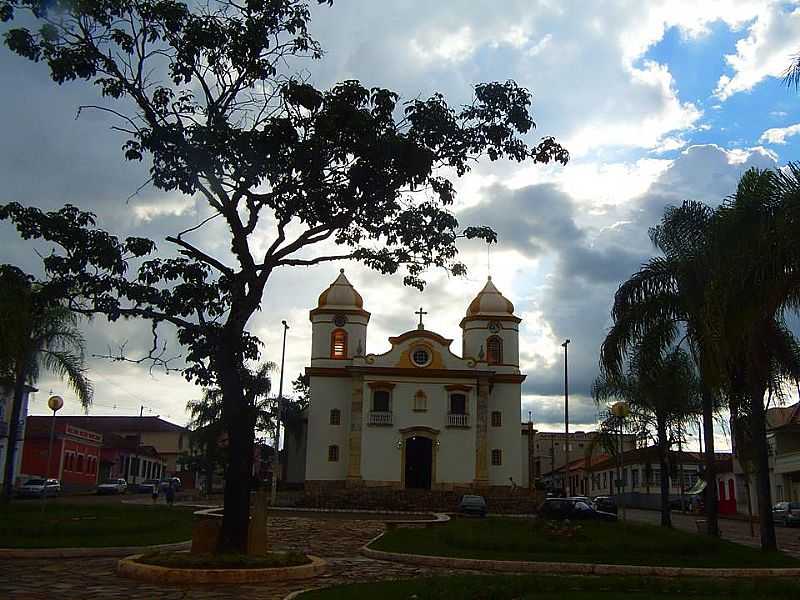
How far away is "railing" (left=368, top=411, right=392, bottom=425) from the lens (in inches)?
1710

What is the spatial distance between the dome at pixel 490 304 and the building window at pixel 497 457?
7.60 meters

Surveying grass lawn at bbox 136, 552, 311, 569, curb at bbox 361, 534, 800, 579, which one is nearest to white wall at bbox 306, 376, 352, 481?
curb at bbox 361, 534, 800, 579

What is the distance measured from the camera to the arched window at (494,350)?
46750 mm

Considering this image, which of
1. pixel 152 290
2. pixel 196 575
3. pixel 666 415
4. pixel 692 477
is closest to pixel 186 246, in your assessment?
pixel 152 290

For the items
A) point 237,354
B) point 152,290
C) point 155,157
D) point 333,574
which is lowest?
point 333,574

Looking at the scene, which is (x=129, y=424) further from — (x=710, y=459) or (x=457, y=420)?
(x=710, y=459)

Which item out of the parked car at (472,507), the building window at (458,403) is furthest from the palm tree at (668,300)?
the building window at (458,403)

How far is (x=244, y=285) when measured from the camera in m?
13.0

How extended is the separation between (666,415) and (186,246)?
16.0 m

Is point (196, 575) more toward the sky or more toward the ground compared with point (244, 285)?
more toward the ground

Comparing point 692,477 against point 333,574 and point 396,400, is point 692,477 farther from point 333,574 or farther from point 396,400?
point 333,574

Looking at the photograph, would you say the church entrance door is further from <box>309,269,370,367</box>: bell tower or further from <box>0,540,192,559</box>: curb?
<box>0,540,192,559</box>: curb

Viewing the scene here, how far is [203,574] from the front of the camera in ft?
35.1

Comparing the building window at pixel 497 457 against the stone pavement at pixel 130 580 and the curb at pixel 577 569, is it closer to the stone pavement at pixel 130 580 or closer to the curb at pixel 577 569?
the stone pavement at pixel 130 580
